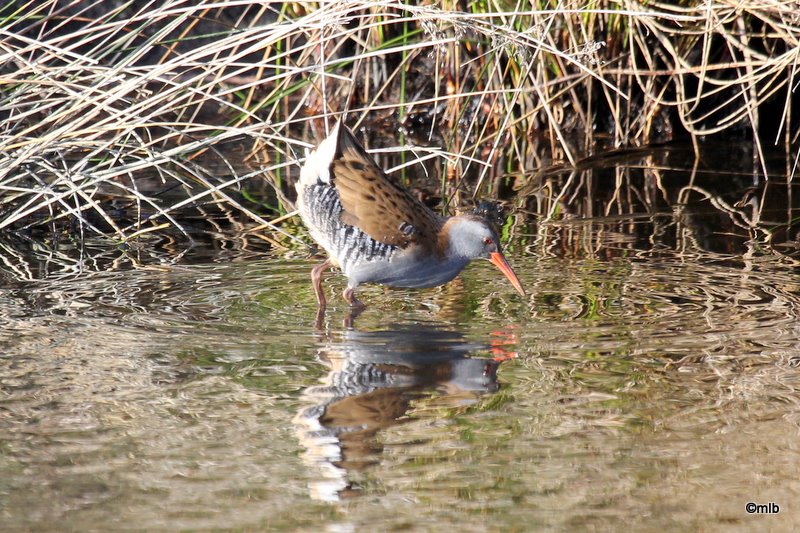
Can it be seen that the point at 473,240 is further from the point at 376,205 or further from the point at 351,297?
the point at 351,297

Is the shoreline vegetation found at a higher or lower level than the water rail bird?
higher

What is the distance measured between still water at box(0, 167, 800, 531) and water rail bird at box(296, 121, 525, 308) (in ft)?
0.44

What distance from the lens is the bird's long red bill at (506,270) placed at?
15.8 feet

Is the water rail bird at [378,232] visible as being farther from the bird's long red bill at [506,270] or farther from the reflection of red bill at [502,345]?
the reflection of red bill at [502,345]

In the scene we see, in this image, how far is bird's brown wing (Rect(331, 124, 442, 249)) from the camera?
4.95m

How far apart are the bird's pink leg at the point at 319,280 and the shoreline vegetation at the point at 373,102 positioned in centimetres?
47

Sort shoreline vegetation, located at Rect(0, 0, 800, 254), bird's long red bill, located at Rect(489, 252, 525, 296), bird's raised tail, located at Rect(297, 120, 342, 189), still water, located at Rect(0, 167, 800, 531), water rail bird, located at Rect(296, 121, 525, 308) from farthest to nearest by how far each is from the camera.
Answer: shoreline vegetation, located at Rect(0, 0, 800, 254) < bird's raised tail, located at Rect(297, 120, 342, 189) < water rail bird, located at Rect(296, 121, 525, 308) < bird's long red bill, located at Rect(489, 252, 525, 296) < still water, located at Rect(0, 167, 800, 531)

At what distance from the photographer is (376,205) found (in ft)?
16.4

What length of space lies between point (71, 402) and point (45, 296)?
1.24 metres

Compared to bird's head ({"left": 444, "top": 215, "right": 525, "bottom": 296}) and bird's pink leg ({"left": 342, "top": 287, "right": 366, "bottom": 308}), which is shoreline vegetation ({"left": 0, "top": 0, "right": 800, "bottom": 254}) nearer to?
bird's head ({"left": 444, "top": 215, "right": 525, "bottom": 296})

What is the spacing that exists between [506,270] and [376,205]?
616mm

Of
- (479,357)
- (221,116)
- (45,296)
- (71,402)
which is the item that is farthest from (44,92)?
(221,116)

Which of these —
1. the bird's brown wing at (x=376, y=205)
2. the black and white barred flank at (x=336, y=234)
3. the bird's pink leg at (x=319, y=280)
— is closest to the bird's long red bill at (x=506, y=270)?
the bird's brown wing at (x=376, y=205)

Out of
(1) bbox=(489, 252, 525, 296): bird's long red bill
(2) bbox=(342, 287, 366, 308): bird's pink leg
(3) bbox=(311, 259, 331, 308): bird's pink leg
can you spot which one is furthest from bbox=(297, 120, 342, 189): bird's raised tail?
(1) bbox=(489, 252, 525, 296): bird's long red bill
